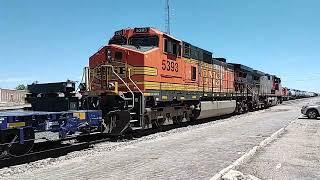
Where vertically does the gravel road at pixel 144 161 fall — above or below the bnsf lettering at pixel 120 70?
below

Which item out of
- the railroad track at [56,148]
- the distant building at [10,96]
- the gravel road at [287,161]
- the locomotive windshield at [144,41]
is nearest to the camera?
the gravel road at [287,161]

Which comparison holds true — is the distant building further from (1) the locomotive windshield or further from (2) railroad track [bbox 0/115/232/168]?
(2) railroad track [bbox 0/115/232/168]

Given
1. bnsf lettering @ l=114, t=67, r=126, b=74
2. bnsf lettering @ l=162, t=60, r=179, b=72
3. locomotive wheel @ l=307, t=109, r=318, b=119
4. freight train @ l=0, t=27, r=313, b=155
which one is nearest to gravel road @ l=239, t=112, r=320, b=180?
freight train @ l=0, t=27, r=313, b=155

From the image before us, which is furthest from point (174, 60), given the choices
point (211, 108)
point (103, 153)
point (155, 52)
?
point (103, 153)

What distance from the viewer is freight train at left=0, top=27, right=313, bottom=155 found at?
10.0 meters

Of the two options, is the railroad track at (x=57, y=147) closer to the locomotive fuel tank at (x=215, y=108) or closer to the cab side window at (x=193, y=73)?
the cab side window at (x=193, y=73)

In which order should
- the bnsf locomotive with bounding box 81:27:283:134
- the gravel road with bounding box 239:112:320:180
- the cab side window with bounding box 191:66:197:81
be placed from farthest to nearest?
the cab side window with bounding box 191:66:197:81
the bnsf locomotive with bounding box 81:27:283:134
the gravel road with bounding box 239:112:320:180

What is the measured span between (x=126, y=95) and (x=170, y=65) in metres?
3.12

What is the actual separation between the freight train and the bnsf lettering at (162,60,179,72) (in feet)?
0.13

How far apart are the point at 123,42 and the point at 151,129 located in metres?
3.73

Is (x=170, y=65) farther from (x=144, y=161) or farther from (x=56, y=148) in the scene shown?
(x=144, y=161)

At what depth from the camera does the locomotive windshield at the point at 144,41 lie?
53.2ft

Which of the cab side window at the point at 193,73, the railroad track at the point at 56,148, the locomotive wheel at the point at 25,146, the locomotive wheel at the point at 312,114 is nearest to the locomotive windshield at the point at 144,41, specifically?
the railroad track at the point at 56,148

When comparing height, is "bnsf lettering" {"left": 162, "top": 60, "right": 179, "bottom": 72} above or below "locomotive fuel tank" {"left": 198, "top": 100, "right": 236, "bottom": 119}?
above
